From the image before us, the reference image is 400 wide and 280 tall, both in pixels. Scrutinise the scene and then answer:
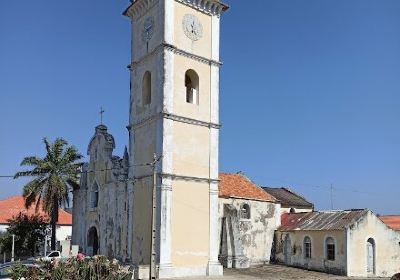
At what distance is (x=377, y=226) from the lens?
3584 centimetres

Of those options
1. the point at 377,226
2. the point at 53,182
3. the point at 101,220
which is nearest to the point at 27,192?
the point at 53,182

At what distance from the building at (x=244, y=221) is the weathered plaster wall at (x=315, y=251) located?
3.14 ft

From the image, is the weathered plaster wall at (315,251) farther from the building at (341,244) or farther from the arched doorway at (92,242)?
the arched doorway at (92,242)

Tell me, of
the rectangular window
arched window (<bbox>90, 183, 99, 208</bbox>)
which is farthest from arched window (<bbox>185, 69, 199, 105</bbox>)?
the rectangular window

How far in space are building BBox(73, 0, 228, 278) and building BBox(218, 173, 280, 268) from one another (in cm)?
364

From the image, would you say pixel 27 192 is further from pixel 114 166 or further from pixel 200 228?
pixel 200 228

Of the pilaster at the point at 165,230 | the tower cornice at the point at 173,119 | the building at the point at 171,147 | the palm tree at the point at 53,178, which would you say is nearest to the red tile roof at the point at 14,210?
the palm tree at the point at 53,178

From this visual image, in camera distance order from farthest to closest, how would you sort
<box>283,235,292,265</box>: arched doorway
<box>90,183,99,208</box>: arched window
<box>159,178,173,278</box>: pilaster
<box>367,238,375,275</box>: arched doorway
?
<box>283,235,292,265</box>: arched doorway
<box>90,183,99,208</box>: arched window
<box>367,238,375,275</box>: arched doorway
<box>159,178,173,278</box>: pilaster

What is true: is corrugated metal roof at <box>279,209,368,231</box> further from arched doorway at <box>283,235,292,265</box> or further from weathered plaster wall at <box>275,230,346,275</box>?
arched doorway at <box>283,235,292,265</box>

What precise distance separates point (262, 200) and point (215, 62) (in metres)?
11.4

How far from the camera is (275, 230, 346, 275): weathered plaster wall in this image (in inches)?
1339

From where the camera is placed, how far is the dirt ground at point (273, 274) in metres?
30.0

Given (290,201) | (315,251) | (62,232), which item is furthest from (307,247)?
(62,232)

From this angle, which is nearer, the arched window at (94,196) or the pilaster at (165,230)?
the pilaster at (165,230)
